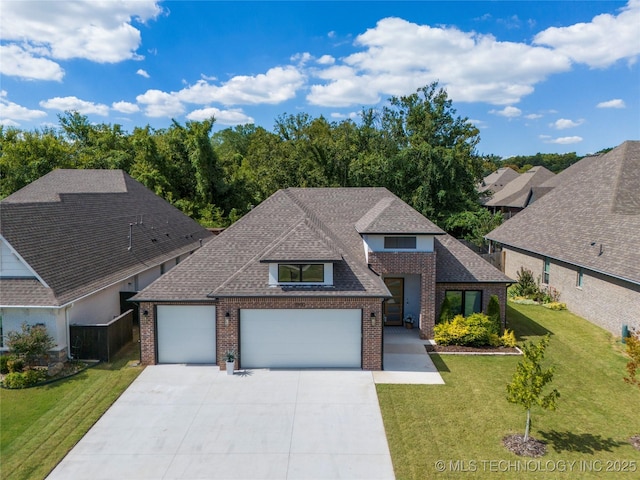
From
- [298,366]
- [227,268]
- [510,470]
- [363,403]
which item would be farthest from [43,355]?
[510,470]

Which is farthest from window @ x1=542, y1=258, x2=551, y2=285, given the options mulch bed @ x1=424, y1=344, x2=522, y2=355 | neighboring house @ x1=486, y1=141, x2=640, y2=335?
mulch bed @ x1=424, y1=344, x2=522, y2=355

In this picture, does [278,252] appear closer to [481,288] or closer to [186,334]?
[186,334]

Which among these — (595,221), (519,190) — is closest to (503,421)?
(595,221)

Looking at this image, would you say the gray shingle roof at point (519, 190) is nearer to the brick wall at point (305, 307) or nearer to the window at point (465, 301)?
the window at point (465, 301)

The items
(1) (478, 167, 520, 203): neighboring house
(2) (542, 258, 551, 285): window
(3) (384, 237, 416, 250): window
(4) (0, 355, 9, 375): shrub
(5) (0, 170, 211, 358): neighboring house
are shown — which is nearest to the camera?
(4) (0, 355, 9, 375): shrub

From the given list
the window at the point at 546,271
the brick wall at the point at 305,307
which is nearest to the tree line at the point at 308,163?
the window at the point at 546,271

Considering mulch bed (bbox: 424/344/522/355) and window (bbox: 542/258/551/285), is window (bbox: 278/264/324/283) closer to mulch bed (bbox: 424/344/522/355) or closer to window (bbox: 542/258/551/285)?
mulch bed (bbox: 424/344/522/355)
